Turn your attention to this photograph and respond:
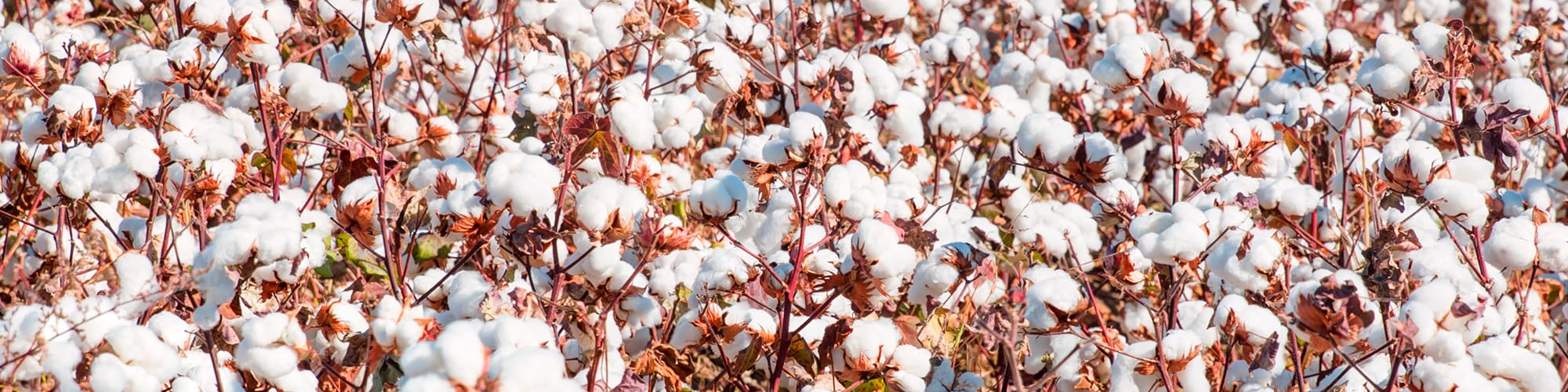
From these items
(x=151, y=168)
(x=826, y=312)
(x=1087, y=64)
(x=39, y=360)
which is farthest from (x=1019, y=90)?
(x=39, y=360)

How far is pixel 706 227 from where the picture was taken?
7.57 ft

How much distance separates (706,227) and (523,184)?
34.5 inches

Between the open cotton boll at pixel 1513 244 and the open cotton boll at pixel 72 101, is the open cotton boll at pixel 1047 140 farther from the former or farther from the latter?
the open cotton boll at pixel 72 101

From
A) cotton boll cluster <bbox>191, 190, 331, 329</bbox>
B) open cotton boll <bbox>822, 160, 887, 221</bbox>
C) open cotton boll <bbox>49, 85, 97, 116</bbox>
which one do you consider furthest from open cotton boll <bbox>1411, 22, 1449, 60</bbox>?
open cotton boll <bbox>49, 85, 97, 116</bbox>

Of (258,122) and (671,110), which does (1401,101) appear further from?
(258,122)

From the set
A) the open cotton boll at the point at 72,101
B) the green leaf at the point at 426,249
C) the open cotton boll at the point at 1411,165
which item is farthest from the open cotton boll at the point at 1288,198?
the open cotton boll at the point at 72,101

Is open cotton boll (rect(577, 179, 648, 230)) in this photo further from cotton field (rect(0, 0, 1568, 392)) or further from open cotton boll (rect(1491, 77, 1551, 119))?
open cotton boll (rect(1491, 77, 1551, 119))

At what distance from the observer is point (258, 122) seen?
2189 mm

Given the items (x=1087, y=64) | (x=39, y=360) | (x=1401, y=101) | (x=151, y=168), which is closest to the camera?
(x=39, y=360)

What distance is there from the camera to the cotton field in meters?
1.43

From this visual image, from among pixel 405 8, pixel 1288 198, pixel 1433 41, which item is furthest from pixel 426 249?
pixel 1433 41

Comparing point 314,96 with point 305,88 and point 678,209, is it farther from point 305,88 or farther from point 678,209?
point 678,209

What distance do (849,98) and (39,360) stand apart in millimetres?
1303

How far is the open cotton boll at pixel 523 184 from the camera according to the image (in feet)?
4.77
